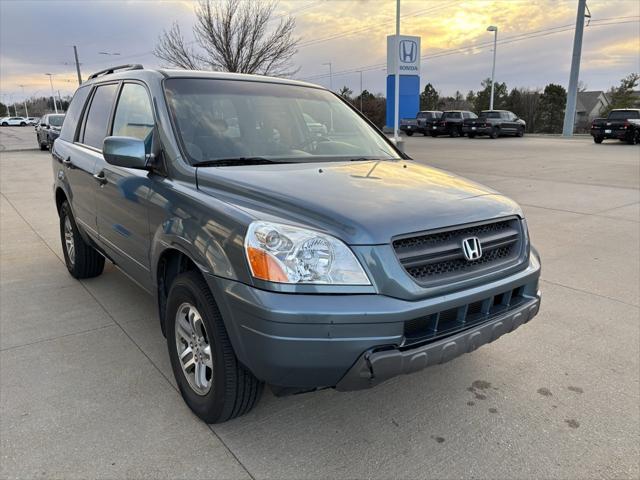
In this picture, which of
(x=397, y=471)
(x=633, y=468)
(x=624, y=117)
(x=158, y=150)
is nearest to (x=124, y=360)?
(x=158, y=150)

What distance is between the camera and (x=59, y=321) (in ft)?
13.2

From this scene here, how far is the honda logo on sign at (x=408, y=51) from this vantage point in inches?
795

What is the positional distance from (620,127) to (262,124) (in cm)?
2580

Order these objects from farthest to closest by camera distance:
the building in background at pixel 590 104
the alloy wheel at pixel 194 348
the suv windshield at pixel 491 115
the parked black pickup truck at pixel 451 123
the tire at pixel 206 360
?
the building in background at pixel 590 104 → the parked black pickup truck at pixel 451 123 → the suv windshield at pixel 491 115 → the alloy wheel at pixel 194 348 → the tire at pixel 206 360

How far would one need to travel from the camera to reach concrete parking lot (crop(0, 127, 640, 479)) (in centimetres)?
238

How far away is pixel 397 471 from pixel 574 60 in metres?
37.6

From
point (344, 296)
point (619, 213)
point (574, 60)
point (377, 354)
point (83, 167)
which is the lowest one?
point (619, 213)

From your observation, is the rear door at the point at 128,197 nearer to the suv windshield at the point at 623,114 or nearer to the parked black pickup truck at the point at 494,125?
the suv windshield at the point at 623,114

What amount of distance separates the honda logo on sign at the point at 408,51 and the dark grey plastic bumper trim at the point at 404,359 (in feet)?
63.7

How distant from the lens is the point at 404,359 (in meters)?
2.11

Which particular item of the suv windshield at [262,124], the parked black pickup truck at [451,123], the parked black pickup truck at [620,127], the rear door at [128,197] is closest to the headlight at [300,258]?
the suv windshield at [262,124]

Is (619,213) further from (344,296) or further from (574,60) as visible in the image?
(574,60)

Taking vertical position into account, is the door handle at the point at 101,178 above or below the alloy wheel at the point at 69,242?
above

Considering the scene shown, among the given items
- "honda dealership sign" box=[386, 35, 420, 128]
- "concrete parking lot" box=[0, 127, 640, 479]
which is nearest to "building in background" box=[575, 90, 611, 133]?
"honda dealership sign" box=[386, 35, 420, 128]
